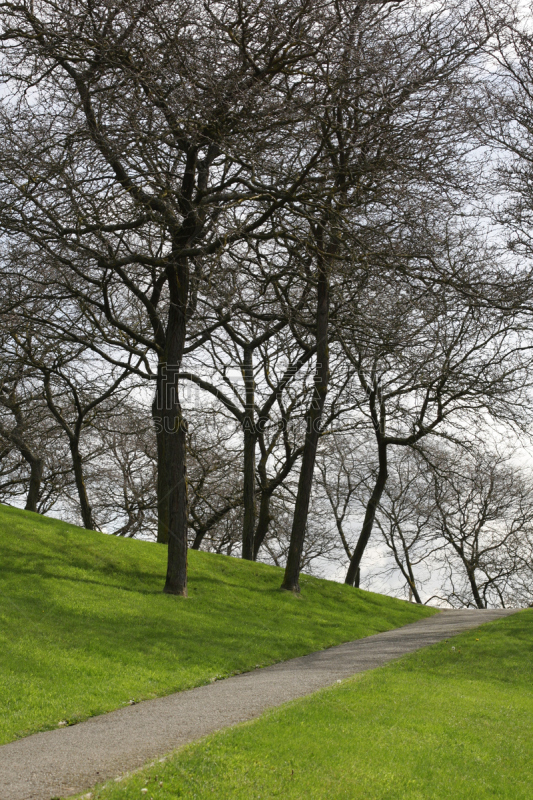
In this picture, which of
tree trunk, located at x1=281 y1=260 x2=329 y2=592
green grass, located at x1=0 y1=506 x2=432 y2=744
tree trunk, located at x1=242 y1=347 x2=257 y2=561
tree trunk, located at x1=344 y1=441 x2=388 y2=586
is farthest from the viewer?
tree trunk, located at x1=344 y1=441 x2=388 y2=586

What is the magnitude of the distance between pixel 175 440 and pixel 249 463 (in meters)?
5.82

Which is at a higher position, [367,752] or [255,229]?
[255,229]

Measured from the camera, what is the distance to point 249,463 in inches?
797

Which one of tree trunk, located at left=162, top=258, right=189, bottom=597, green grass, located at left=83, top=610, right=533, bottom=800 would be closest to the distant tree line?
tree trunk, located at left=162, top=258, right=189, bottom=597

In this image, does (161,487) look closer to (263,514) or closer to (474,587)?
(263,514)

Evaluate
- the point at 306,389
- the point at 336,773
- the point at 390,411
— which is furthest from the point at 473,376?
the point at 336,773

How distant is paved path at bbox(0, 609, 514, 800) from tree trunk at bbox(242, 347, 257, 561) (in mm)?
8934

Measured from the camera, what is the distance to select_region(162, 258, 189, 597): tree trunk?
14.1 m

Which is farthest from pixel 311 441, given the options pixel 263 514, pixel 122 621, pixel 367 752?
pixel 367 752

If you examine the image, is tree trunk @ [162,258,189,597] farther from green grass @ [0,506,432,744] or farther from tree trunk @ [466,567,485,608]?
tree trunk @ [466,567,485,608]

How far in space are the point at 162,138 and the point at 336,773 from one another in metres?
9.12

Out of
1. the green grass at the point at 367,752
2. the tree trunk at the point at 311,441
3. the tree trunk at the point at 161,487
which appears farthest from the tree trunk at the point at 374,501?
the green grass at the point at 367,752

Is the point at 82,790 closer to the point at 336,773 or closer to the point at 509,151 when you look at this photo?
the point at 336,773

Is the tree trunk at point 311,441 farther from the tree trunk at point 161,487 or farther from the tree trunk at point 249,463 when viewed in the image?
the tree trunk at point 161,487
